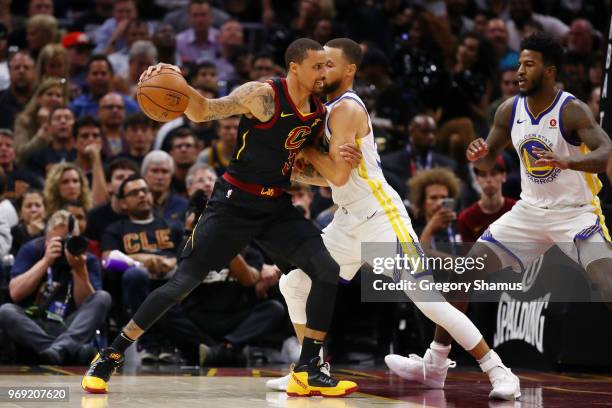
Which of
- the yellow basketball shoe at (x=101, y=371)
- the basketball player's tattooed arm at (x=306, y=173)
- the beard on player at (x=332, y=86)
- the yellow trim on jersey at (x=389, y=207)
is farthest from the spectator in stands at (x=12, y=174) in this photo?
the yellow trim on jersey at (x=389, y=207)

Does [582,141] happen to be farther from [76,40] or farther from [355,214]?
[76,40]

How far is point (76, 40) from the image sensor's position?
1336 cm

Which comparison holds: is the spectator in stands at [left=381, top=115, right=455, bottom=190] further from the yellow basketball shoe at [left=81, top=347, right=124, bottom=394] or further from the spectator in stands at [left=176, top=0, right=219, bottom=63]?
the yellow basketball shoe at [left=81, top=347, right=124, bottom=394]

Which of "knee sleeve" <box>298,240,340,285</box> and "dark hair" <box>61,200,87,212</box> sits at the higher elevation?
"dark hair" <box>61,200,87,212</box>

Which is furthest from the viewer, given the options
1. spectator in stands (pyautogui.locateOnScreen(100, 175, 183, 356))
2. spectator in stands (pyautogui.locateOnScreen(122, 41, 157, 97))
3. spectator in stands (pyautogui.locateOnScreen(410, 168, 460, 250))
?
spectator in stands (pyautogui.locateOnScreen(122, 41, 157, 97))

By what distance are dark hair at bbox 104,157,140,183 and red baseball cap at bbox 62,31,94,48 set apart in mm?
3068

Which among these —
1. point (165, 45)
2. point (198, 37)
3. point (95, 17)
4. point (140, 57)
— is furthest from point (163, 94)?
point (95, 17)

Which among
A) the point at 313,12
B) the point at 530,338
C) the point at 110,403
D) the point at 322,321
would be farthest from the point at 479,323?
the point at 313,12

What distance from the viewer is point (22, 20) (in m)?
14.8

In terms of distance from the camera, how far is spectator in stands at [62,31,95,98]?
43.8 ft

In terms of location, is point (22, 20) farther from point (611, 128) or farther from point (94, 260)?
point (611, 128)

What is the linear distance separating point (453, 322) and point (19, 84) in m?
7.48

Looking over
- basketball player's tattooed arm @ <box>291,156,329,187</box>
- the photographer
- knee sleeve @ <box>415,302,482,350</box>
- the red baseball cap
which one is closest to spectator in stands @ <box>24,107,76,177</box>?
the photographer

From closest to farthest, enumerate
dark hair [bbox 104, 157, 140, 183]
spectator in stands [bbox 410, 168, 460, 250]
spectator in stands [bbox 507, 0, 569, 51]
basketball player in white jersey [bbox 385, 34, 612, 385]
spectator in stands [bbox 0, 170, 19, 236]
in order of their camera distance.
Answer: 1. basketball player in white jersey [bbox 385, 34, 612, 385]
2. spectator in stands [bbox 0, 170, 19, 236]
3. spectator in stands [bbox 410, 168, 460, 250]
4. dark hair [bbox 104, 157, 140, 183]
5. spectator in stands [bbox 507, 0, 569, 51]
